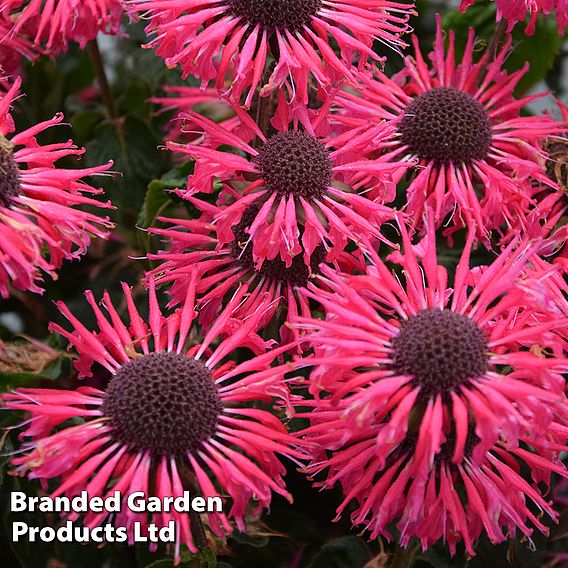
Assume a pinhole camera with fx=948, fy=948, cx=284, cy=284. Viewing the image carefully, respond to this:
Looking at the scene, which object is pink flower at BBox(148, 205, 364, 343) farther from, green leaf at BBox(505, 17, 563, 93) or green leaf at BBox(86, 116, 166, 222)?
green leaf at BBox(505, 17, 563, 93)

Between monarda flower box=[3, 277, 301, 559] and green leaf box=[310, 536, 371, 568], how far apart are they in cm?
10

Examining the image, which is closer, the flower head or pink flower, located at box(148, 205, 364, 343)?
the flower head

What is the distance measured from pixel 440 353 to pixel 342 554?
199mm

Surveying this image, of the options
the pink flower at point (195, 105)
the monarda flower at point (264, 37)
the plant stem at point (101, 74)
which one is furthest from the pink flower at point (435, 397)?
the plant stem at point (101, 74)

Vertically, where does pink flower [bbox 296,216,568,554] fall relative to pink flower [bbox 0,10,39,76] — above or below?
below

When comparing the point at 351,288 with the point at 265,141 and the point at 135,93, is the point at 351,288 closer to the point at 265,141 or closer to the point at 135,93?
the point at 265,141

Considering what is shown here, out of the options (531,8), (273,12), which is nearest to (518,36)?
(531,8)

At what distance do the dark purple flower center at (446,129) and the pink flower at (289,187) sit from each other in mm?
61

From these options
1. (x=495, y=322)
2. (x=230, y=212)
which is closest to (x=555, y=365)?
(x=495, y=322)

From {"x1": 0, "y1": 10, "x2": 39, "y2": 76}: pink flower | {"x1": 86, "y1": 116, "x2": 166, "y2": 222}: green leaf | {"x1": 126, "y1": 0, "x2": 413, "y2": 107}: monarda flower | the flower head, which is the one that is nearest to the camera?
the flower head

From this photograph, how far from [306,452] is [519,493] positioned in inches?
4.4

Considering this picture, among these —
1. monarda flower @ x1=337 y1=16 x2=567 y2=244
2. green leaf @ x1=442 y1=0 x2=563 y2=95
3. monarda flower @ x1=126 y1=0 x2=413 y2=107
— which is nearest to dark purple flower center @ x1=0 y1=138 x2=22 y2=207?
monarda flower @ x1=126 y1=0 x2=413 y2=107

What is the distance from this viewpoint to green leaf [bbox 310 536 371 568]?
23.4 inches

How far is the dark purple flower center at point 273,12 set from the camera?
1.82ft
